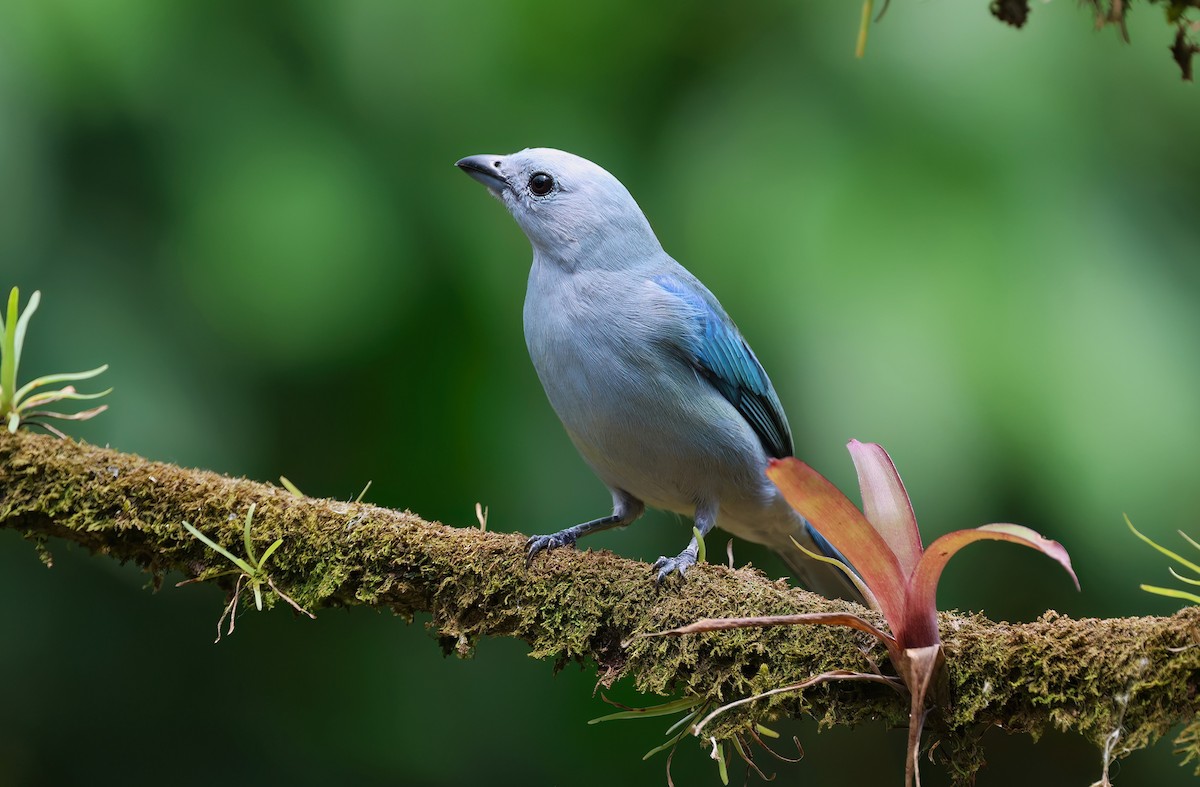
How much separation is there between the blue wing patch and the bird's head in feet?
0.62

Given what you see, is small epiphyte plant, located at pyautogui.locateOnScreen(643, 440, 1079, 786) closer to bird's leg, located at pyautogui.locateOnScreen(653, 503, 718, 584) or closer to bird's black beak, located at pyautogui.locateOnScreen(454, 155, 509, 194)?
bird's leg, located at pyautogui.locateOnScreen(653, 503, 718, 584)

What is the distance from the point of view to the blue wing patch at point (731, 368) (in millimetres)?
3219

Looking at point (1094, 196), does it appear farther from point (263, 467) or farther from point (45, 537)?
point (45, 537)

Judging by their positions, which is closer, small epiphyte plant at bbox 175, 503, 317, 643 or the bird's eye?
small epiphyte plant at bbox 175, 503, 317, 643

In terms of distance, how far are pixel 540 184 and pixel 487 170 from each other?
194mm

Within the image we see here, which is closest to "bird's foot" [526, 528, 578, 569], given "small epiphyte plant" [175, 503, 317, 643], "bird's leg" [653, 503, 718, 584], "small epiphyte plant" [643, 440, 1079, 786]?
"bird's leg" [653, 503, 718, 584]

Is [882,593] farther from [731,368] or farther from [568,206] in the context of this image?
[568,206]

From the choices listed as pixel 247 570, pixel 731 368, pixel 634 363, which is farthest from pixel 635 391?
pixel 247 570

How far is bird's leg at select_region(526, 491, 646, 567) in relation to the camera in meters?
2.64

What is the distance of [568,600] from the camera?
96.7 inches

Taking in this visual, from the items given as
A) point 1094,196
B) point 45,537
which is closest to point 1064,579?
Result: point 1094,196

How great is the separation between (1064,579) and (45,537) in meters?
3.55

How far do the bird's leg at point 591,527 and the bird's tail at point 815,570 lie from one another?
0.56m

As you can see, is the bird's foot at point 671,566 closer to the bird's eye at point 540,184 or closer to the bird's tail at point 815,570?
the bird's tail at point 815,570
